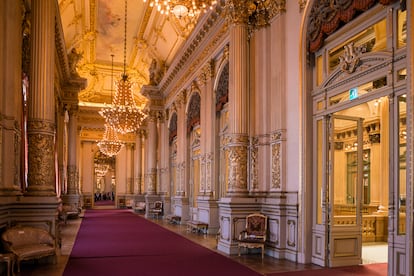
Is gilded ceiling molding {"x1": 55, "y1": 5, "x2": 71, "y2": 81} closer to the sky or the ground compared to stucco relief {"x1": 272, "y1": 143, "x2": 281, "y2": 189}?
closer to the sky

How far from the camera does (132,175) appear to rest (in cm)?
2597

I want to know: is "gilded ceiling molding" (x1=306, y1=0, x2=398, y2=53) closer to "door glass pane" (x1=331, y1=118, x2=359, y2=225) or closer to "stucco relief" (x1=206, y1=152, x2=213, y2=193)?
"door glass pane" (x1=331, y1=118, x2=359, y2=225)

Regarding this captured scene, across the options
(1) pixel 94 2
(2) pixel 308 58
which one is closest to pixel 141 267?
(2) pixel 308 58

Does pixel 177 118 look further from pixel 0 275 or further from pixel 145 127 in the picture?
pixel 0 275

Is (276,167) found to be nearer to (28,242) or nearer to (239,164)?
(239,164)

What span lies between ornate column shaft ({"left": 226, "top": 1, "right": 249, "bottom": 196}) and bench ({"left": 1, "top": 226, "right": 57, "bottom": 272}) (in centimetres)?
360

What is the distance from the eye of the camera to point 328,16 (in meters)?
6.79

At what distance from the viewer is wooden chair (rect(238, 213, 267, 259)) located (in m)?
7.68

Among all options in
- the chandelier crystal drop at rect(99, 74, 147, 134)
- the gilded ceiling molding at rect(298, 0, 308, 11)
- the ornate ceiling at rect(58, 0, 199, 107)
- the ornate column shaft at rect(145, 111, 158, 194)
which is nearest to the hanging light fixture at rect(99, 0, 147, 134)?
the chandelier crystal drop at rect(99, 74, 147, 134)

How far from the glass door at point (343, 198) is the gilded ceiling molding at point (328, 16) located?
1385 mm

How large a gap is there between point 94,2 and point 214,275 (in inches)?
459

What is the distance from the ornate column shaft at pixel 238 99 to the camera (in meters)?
8.49

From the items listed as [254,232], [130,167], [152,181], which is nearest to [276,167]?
[254,232]

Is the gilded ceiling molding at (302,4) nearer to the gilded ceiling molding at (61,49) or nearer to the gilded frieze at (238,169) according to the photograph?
the gilded frieze at (238,169)
